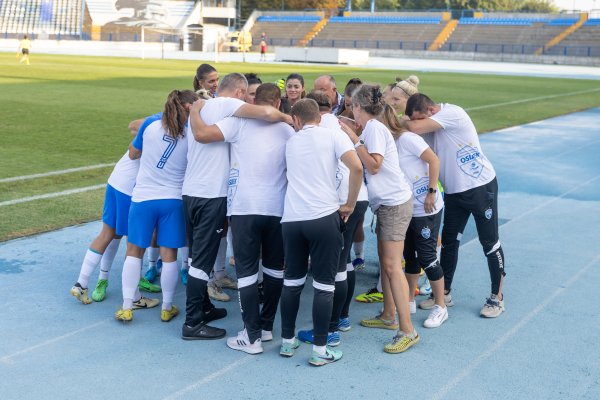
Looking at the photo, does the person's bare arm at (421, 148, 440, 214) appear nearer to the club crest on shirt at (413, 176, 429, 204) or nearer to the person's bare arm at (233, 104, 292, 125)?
the club crest on shirt at (413, 176, 429, 204)

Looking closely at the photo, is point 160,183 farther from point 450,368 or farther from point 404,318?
point 450,368

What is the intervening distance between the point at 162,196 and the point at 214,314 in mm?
1088

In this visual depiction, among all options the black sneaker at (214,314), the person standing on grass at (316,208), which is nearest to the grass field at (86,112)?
the black sneaker at (214,314)

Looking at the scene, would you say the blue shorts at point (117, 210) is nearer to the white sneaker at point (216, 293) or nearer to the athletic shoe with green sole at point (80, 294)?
the athletic shoe with green sole at point (80, 294)

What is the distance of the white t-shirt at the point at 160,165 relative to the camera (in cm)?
587

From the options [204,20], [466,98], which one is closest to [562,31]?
→ [204,20]

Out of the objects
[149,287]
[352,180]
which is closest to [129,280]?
[149,287]

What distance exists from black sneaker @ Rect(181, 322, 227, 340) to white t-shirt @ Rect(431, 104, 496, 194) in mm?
2332

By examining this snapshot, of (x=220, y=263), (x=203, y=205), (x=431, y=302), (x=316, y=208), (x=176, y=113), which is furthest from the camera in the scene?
(x=220, y=263)

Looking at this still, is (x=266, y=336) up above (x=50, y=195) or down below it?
below

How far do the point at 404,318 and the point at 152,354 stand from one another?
1907 millimetres

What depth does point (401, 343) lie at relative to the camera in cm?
553

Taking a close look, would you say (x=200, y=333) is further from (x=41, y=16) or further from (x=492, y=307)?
(x=41, y=16)

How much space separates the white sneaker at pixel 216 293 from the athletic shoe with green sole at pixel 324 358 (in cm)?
158
